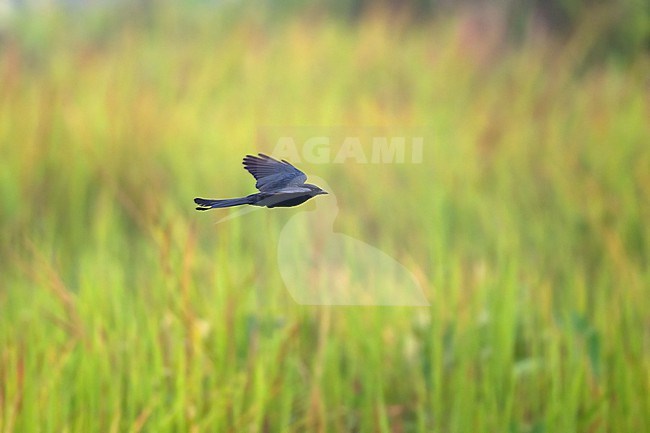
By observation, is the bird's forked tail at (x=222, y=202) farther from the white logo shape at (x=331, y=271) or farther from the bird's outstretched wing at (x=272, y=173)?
the white logo shape at (x=331, y=271)

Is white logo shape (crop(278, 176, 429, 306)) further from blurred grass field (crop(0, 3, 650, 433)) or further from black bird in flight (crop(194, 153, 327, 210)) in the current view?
black bird in flight (crop(194, 153, 327, 210))

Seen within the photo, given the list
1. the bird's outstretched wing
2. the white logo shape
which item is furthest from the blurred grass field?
the bird's outstretched wing

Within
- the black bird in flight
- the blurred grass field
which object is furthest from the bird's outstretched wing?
the blurred grass field

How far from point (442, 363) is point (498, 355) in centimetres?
4

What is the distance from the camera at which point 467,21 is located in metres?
1.40

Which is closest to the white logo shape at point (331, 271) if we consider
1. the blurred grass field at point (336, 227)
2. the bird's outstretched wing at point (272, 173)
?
the blurred grass field at point (336, 227)

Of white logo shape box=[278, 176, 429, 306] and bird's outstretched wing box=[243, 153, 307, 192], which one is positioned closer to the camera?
bird's outstretched wing box=[243, 153, 307, 192]

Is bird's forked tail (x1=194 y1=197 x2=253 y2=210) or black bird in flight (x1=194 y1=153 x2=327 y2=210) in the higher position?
black bird in flight (x1=194 y1=153 x2=327 y2=210)

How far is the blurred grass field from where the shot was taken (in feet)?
1.85

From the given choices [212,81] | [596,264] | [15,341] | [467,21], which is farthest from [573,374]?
[467,21]

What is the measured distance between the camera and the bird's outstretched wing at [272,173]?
1.15 feet

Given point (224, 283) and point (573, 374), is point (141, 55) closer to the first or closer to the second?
point (224, 283)

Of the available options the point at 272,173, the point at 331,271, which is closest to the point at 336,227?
the point at 331,271

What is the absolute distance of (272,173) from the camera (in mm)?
364
